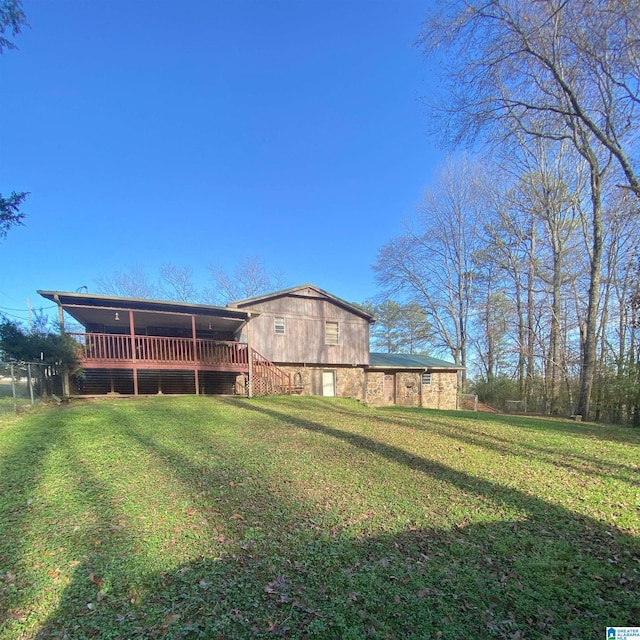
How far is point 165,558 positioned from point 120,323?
1421cm

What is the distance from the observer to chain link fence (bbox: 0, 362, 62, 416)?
Result: 8.76 metres

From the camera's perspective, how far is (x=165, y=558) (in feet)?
9.61

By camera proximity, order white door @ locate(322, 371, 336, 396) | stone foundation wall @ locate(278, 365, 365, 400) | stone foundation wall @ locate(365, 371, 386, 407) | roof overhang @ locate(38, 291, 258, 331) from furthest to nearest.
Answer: stone foundation wall @ locate(365, 371, 386, 407)
white door @ locate(322, 371, 336, 396)
stone foundation wall @ locate(278, 365, 365, 400)
roof overhang @ locate(38, 291, 258, 331)

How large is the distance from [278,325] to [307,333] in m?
1.54

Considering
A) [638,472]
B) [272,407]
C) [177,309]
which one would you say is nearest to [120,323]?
[177,309]

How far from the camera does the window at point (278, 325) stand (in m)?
16.6

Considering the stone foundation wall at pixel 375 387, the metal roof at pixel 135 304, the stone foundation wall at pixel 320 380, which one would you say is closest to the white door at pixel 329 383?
the stone foundation wall at pixel 320 380

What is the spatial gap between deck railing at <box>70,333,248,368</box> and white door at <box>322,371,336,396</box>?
472 cm

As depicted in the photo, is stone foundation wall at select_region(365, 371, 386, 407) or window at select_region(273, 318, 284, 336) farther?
stone foundation wall at select_region(365, 371, 386, 407)

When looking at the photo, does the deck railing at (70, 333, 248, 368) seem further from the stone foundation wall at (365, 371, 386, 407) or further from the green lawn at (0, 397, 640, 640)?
the stone foundation wall at (365, 371, 386, 407)

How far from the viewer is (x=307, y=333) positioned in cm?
1720

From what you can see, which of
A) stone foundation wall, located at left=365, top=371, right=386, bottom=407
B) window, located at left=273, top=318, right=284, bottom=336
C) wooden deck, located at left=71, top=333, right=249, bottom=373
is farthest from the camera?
stone foundation wall, located at left=365, top=371, right=386, bottom=407

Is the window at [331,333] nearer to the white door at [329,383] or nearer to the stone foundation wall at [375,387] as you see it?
the white door at [329,383]

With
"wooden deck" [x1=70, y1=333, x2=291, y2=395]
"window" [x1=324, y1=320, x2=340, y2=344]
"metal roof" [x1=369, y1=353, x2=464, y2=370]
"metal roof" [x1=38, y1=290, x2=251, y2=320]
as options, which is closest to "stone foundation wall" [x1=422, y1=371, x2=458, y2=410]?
"metal roof" [x1=369, y1=353, x2=464, y2=370]
